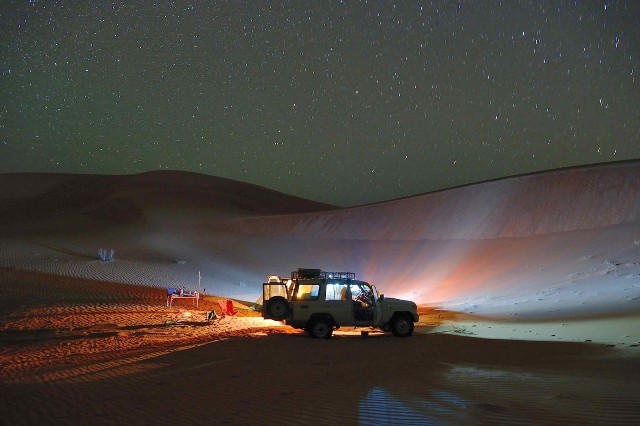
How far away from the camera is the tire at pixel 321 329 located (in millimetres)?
16047

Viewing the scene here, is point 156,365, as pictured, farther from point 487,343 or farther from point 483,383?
point 487,343

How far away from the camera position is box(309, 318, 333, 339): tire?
52.6ft

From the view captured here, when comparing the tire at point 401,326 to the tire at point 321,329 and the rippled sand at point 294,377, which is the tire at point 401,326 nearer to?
the rippled sand at point 294,377

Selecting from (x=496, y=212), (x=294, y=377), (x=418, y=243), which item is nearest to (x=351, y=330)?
(x=294, y=377)

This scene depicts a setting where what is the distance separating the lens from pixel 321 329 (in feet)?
52.9

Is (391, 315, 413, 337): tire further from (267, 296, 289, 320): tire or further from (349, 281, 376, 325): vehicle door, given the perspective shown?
(267, 296, 289, 320): tire

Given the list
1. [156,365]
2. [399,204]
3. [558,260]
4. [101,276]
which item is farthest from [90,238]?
[156,365]

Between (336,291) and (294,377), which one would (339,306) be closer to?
(336,291)

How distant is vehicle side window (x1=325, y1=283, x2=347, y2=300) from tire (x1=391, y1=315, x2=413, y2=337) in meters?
1.77

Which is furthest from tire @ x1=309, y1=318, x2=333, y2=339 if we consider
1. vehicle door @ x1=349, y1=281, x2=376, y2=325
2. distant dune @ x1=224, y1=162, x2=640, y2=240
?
distant dune @ x1=224, y1=162, x2=640, y2=240

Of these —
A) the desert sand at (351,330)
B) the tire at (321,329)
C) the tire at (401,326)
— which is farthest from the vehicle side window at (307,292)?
the tire at (401,326)

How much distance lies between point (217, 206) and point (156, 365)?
232 ft

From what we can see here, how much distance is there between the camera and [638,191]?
4178cm

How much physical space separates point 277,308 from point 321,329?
1567mm
